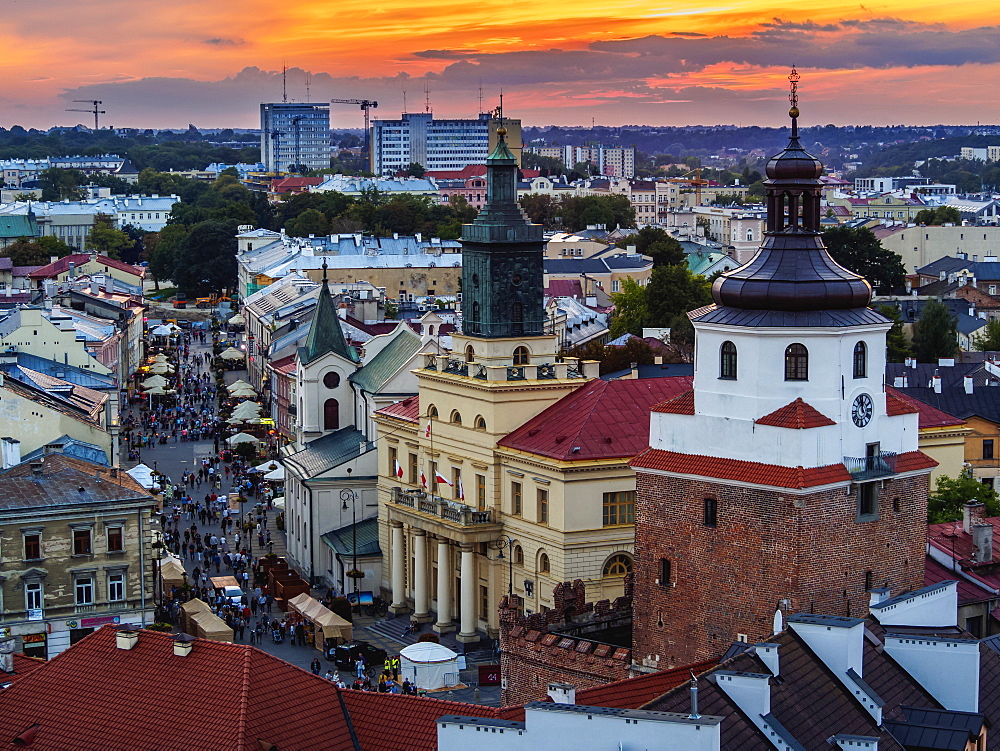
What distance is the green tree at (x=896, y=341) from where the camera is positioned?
117 metres

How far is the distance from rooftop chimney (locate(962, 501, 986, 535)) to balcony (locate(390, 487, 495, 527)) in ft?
59.2

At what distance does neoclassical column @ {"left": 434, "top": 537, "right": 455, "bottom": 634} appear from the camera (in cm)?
6650

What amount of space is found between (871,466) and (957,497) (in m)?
24.1

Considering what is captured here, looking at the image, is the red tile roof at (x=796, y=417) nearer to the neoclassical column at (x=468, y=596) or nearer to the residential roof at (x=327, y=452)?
the neoclassical column at (x=468, y=596)

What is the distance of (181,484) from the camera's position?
93.2 meters

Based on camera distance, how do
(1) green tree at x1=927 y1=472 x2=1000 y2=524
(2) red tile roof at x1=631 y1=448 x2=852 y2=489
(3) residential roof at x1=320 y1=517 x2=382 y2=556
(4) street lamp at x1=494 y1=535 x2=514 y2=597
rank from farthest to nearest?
(3) residential roof at x1=320 y1=517 x2=382 y2=556 → (4) street lamp at x1=494 y1=535 x2=514 y2=597 → (1) green tree at x1=927 y1=472 x2=1000 y2=524 → (2) red tile roof at x1=631 y1=448 x2=852 y2=489

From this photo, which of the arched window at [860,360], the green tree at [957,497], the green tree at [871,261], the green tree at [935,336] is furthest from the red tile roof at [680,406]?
the green tree at [871,261]

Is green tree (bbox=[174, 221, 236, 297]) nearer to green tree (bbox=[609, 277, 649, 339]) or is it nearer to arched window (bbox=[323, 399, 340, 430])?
green tree (bbox=[609, 277, 649, 339])

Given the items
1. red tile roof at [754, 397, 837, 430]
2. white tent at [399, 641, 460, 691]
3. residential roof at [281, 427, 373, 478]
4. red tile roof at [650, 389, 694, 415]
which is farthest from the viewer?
residential roof at [281, 427, 373, 478]

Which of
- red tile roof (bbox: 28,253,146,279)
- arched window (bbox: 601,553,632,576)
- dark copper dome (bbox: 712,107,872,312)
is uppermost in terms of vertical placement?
dark copper dome (bbox: 712,107,872,312)

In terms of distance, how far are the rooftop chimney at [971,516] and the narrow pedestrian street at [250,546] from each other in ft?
47.9

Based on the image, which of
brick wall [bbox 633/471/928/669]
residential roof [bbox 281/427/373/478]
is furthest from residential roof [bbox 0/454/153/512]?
brick wall [bbox 633/471/928/669]

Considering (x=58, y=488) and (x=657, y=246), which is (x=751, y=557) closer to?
(x=58, y=488)

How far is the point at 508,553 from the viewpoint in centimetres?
6475
